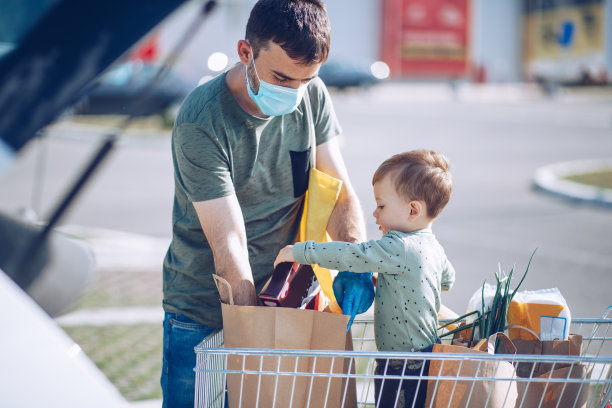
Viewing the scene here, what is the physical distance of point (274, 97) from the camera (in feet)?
7.08

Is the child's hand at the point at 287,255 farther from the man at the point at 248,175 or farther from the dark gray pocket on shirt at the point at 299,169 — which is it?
the dark gray pocket on shirt at the point at 299,169

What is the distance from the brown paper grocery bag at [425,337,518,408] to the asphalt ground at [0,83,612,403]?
2.22 metres

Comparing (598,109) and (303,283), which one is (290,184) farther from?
(598,109)

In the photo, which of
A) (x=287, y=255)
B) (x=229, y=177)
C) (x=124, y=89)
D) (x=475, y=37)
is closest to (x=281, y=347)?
(x=287, y=255)

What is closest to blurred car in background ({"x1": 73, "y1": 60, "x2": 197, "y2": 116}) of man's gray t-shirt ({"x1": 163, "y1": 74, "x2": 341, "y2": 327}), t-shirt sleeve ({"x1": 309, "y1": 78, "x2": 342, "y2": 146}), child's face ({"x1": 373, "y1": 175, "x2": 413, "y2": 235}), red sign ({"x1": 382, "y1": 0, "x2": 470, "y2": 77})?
t-shirt sleeve ({"x1": 309, "y1": 78, "x2": 342, "y2": 146})

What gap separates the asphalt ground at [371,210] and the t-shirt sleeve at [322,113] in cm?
156

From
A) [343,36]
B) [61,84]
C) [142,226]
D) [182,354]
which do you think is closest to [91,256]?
[61,84]

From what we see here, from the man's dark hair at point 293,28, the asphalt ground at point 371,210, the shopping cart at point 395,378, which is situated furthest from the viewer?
the asphalt ground at point 371,210

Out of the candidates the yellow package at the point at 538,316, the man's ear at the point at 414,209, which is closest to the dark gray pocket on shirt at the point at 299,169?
the man's ear at the point at 414,209

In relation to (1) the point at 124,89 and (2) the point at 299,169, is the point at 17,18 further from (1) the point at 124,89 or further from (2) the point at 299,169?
(1) the point at 124,89

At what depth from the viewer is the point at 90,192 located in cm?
1039

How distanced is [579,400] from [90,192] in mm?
9199

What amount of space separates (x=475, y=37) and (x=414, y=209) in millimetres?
48546

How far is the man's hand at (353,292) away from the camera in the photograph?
6.94 ft
